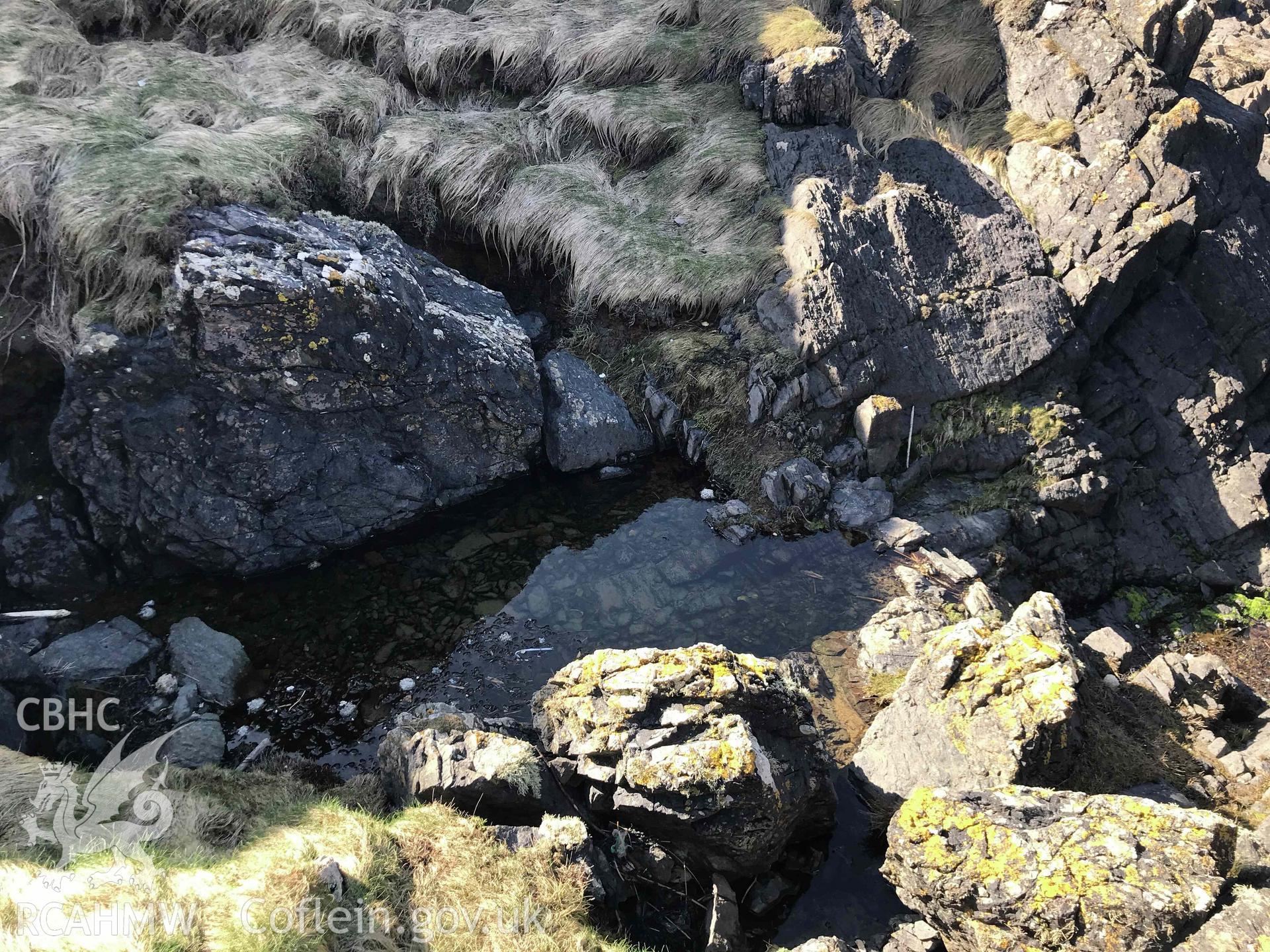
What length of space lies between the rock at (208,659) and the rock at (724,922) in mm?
5750

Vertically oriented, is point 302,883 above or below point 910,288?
below

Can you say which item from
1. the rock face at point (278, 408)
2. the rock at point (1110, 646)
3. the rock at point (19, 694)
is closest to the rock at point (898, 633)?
the rock at point (1110, 646)

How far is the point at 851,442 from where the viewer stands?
1245 centimetres

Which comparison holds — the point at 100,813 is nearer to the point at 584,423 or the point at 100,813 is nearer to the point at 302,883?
the point at 302,883

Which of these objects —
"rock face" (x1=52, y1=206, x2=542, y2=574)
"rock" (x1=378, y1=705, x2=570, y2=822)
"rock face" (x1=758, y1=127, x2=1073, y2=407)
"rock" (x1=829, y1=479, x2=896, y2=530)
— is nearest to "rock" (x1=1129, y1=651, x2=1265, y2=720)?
"rock" (x1=829, y1=479, x2=896, y2=530)

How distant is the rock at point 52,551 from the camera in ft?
31.4

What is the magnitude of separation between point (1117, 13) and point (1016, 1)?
1992mm

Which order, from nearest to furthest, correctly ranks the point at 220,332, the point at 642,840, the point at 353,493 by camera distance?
1. the point at 642,840
2. the point at 220,332
3. the point at 353,493

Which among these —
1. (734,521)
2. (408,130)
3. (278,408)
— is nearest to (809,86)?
(408,130)

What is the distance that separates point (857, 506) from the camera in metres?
11.8

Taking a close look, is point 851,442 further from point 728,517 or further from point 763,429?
point 728,517

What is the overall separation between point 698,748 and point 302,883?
334 centimetres

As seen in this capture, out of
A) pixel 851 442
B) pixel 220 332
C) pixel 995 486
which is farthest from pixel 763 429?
pixel 220 332

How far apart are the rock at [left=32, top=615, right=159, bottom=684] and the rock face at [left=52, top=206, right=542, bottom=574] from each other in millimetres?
1274
